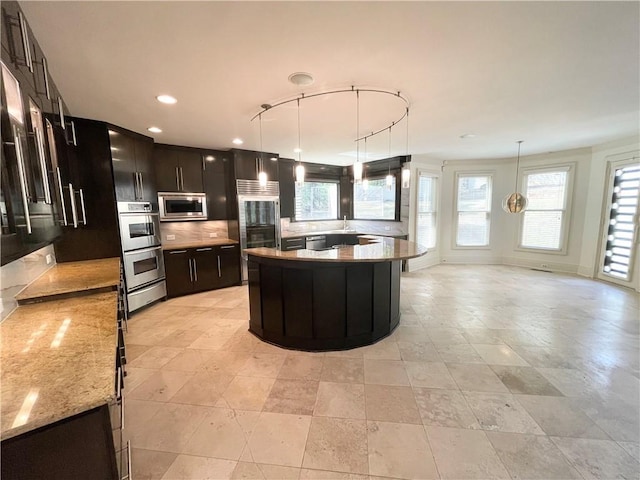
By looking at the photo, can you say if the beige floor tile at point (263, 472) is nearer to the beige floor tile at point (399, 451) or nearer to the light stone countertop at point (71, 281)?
the beige floor tile at point (399, 451)

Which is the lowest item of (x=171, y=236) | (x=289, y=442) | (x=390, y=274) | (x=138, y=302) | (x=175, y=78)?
(x=289, y=442)

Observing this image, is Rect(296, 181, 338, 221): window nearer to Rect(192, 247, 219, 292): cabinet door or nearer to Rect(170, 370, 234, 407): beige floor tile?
Rect(192, 247, 219, 292): cabinet door

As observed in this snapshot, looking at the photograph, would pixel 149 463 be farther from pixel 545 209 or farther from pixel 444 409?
pixel 545 209

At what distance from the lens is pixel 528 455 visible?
1599 mm

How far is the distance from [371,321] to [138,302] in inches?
128

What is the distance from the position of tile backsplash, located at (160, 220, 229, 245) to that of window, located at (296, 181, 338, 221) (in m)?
1.84

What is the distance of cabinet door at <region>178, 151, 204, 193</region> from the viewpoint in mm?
4402

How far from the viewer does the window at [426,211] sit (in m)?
6.00

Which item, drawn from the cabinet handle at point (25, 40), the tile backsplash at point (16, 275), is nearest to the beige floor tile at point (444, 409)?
the tile backsplash at point (16, 275)

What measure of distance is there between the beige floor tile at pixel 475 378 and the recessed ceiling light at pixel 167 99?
3.68m

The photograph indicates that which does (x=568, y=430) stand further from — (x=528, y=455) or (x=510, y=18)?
(x=510, y=18)

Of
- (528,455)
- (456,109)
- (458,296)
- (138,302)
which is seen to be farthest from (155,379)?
(458,296)

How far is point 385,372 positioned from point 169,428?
5.79ft

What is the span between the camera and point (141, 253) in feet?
12.3
